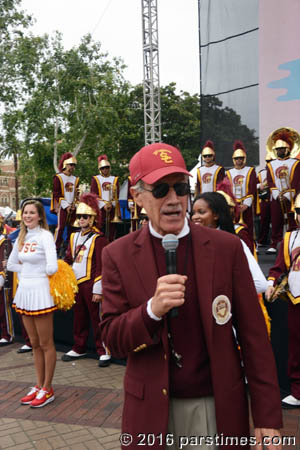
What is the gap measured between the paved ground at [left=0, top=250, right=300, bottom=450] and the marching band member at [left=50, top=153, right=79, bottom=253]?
404 cm

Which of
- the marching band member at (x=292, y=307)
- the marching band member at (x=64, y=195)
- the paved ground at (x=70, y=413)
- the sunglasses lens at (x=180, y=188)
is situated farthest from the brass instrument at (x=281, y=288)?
the marching band member at (x=64, y=195)

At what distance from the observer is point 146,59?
17.3 meters

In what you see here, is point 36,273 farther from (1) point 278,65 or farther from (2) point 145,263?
(1) point 278,65

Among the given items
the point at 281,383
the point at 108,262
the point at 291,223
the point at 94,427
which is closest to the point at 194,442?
the point at 108,262

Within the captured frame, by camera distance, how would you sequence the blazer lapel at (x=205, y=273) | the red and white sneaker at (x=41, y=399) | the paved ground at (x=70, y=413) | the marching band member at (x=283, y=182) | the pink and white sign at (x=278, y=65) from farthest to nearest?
the pink and white sign at (x=278, y=65)
the marching band member at (x=283, y=182)
the red and white sneaker at (x=41, y=399)
the paved ground at (x=70, y=413)
the blazer lapel at (x=205, y=273)

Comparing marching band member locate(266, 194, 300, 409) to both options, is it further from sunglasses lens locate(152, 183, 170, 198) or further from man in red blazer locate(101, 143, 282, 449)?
sunglasses lens locate(152, 183, 170, 198)

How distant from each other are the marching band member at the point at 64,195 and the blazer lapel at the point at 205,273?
26.0ft

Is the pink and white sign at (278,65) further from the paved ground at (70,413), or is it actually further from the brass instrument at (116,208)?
the paved ground at (70,413)

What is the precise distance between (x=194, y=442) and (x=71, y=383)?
12.4ft

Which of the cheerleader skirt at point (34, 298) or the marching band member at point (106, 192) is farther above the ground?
the marching band member at point (106, 192)

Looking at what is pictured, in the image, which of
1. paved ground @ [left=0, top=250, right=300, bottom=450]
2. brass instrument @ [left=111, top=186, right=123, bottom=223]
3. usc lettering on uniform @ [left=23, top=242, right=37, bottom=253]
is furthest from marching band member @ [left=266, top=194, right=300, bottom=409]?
brass instrument @ [left=111, top=186, right=123, bottom=223]

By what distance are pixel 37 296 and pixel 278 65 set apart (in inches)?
334

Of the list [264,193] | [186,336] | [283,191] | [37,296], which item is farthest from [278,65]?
[186,336]

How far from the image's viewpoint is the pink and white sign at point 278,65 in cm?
980
